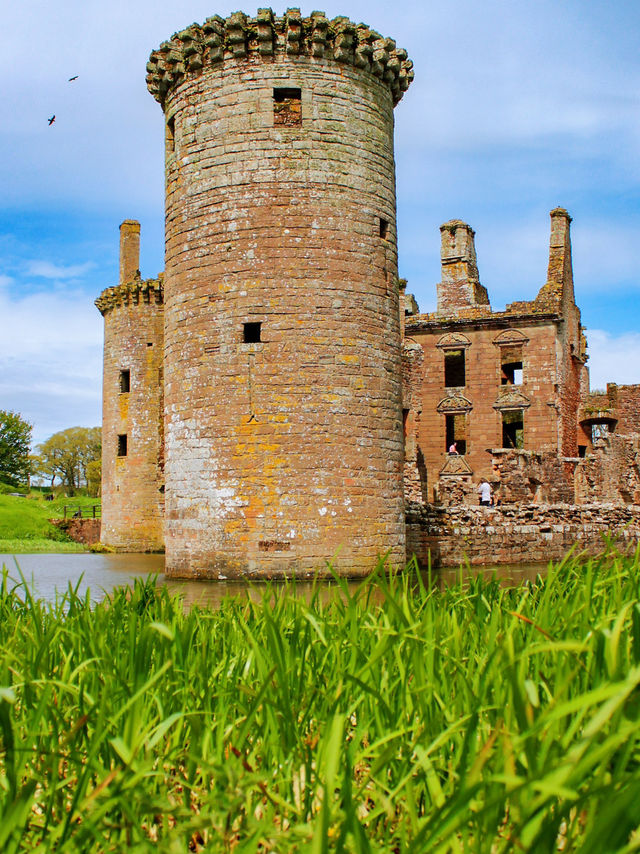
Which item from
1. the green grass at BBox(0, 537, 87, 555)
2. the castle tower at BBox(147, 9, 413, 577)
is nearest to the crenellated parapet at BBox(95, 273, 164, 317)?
the green grass at BBox(0, 537, 87, 555)

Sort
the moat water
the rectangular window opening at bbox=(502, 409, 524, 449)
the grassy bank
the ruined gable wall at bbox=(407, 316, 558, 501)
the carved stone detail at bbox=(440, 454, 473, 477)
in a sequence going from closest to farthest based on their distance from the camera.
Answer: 1. the moat water
2. the grassy bank
3. the ruined gable wall at bbox=(407, 316, 558, 501)
4. the carved stone detail at bbox=(440, 454, 473, 477)
5. the rectangular window opening at bbox=(502, 409, 524, 449)

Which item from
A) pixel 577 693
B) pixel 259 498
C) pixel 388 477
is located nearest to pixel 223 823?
pixel 577 693

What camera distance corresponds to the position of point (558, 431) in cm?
2866

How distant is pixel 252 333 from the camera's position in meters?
11.1

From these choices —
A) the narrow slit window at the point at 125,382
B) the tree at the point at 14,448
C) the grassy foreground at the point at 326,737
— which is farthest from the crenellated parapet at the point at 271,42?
the tree at the point at 14,448

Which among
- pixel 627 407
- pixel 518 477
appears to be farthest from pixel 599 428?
pixel 518 477

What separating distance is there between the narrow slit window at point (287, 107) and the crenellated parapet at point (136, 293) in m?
12.3

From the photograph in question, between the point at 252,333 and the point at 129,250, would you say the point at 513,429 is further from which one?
the point at 252,333

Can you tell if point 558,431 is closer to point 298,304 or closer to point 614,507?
point 614,507

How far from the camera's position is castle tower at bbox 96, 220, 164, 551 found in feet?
76.4

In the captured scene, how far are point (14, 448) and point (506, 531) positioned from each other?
A: 43847 mm

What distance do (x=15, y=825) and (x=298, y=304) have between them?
9.29 meters

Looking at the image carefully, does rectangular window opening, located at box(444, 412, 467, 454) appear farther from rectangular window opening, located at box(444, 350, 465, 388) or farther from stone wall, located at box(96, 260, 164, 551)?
stone wall, located at box(96, 260, 164, 551)

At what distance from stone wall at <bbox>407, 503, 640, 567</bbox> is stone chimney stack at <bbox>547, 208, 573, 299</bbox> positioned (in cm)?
1183
